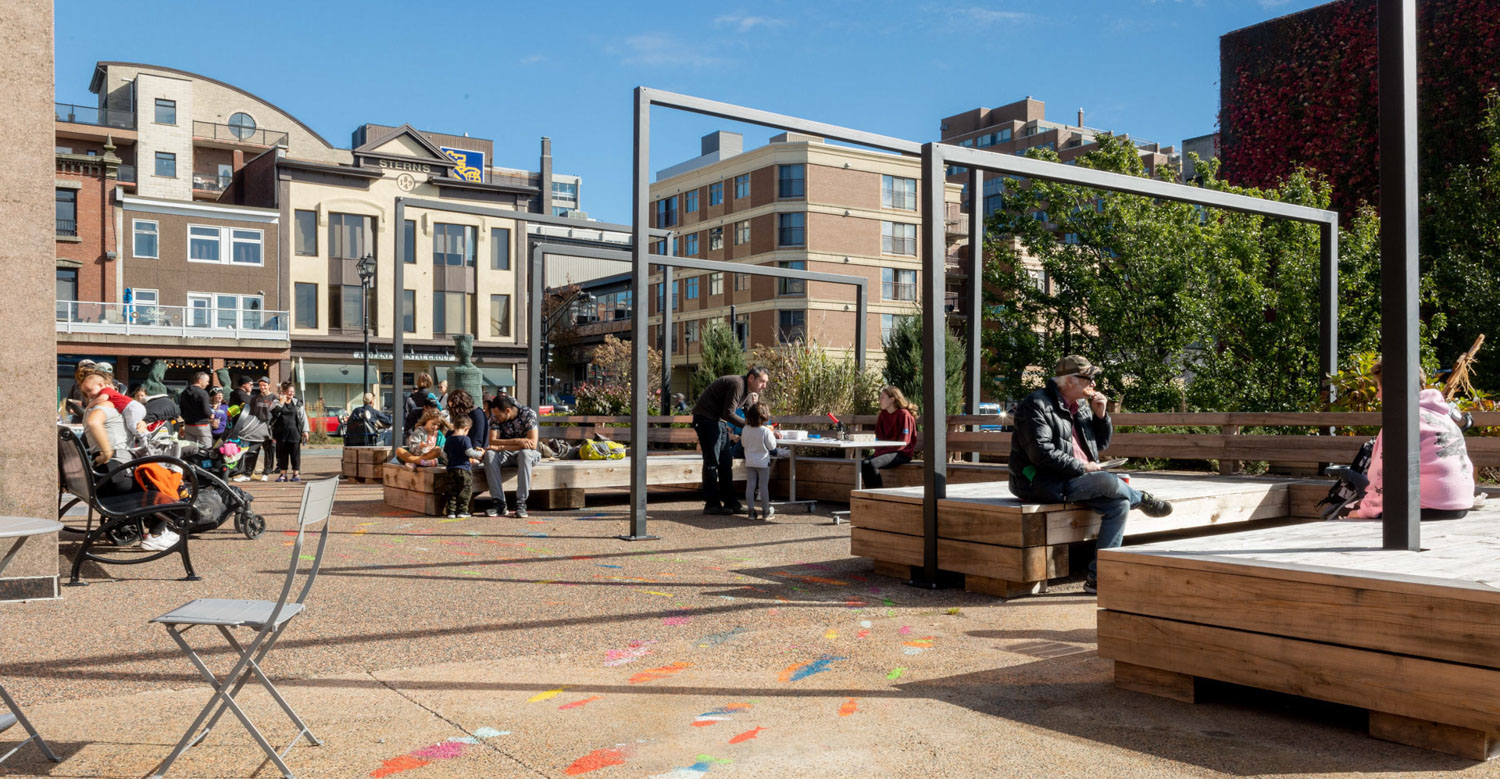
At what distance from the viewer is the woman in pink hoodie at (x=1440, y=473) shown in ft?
21.3

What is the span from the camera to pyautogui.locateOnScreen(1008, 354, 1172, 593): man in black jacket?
7.23 metres

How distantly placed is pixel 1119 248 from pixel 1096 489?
18943mm

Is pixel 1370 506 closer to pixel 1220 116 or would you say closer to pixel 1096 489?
pixel 1096 489

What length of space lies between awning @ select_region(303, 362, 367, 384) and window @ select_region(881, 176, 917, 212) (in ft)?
89.1

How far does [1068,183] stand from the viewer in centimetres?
945

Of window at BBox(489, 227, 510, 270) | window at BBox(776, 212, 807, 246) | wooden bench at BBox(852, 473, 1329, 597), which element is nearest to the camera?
wooden bench at BBox(852, 473, 1329, 597)

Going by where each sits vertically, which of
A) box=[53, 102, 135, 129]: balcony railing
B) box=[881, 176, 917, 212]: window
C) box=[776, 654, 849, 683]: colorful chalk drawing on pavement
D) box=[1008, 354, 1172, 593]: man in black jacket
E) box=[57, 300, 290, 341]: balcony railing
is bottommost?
box=[776, 654, 849, 683]: colorful chalk drawing on pavement

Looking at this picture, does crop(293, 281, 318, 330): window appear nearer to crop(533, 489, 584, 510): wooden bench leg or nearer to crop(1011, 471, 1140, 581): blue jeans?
crop(533, 489, 584, 510): wooden bench leg

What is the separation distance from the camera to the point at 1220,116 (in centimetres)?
2648

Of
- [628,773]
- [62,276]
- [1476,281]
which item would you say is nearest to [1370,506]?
[628,773]

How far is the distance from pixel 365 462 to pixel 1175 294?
15.3m

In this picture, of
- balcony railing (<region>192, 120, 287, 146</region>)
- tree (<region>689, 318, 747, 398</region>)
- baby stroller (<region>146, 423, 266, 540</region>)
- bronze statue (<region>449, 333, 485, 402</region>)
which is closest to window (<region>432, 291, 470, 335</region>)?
balcony railing (<region>192, 120, 287, 146</region>)

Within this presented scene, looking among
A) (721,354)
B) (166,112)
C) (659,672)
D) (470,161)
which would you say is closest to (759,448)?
(659,672)

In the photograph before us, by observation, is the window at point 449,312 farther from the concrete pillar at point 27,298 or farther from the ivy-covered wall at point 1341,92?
the concrete pillar at point 27,298
